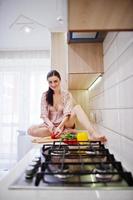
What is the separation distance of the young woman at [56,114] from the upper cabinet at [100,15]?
2.64ft

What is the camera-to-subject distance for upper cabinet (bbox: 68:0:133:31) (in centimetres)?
57

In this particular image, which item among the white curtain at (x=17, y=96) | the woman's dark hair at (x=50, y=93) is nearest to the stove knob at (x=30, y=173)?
the woman's dark hair at (x=50, y=93)

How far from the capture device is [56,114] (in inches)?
61.6

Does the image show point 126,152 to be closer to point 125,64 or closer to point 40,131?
point 125,64

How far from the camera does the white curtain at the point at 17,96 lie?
2775 millimetres

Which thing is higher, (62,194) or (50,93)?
(50,93)

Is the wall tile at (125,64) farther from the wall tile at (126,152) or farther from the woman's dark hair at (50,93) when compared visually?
the woman's dark hair at (50,93)

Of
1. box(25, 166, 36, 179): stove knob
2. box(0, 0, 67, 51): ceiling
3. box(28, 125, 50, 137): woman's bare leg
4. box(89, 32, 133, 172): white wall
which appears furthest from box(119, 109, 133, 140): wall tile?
box(0, 0, 67, 51): ceiling

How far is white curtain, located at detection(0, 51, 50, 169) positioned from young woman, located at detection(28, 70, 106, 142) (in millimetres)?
1151

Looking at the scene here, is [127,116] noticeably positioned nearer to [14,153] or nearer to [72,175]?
[72,175]

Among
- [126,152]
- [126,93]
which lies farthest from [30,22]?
[126,152]

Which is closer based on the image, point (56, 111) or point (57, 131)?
point (57, 131)

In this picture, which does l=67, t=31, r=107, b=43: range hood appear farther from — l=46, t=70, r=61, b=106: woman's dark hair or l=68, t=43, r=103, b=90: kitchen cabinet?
l=46, t=70, r=61, b=106: woman's dark hair

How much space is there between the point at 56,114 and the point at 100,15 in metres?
1.08
